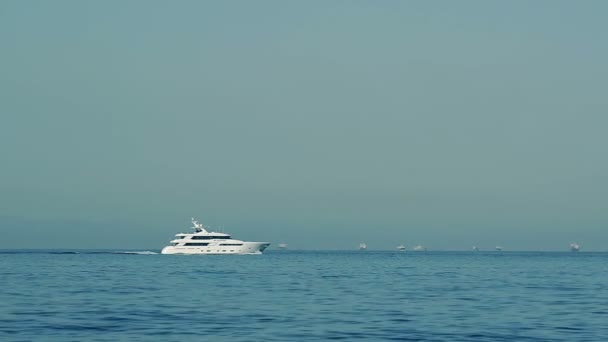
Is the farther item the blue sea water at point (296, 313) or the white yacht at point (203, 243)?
the white yacht at point (203, 243)

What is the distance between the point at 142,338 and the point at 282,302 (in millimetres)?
19720

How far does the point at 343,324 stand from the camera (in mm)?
43812

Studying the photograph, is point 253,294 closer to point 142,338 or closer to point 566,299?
point 566,299

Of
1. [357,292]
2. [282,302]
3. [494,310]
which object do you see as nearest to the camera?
[494,310]

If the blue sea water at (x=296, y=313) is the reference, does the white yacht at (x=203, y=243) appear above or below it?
above

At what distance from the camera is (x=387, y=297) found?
62812 mm

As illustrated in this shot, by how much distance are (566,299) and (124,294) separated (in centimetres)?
2967

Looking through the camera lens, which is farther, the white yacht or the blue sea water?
the white yacht

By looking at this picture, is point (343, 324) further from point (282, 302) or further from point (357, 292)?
point (357, 292)

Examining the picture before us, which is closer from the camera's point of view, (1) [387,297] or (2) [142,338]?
(2) [142,338]

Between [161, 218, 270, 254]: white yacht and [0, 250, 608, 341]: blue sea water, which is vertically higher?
[161, 218, 270, 254]: white yacht

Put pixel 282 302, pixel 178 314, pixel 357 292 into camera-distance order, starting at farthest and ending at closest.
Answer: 1. pixel 357 292
2. pixel 282 302
3. pixel 178 314

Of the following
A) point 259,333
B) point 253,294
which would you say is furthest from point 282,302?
point 259,333

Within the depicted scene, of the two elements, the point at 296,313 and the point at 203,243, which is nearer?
the point at 296,313
